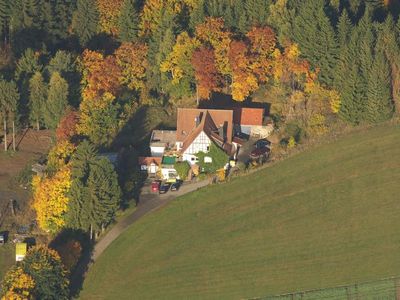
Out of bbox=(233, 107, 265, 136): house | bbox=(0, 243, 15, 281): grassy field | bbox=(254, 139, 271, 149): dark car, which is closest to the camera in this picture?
bbox=(0, 243, 15, 281): grassy field

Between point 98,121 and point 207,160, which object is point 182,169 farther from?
point 98,121

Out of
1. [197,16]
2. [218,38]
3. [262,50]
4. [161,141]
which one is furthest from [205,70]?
[161,141]

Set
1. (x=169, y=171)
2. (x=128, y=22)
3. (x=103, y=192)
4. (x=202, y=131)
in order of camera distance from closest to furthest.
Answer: (x=103, y=192), (x=169, y=171), (x=202, y=131), (x=128, y=22)

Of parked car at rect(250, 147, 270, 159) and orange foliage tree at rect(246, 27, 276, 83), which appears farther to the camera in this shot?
orange foliage tree at rect(246, 27, 276, 83)

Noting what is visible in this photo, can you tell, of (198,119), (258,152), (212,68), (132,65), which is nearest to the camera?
(258,152)

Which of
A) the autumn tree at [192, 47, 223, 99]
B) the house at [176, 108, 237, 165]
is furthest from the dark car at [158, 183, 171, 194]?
the autumn tree at [192, 47, 223, 99]

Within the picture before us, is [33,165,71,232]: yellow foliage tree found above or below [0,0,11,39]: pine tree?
below

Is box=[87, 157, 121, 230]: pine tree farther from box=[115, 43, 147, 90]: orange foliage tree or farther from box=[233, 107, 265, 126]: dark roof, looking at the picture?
box=[115, 43, 147, 90]: orange foliage tree
